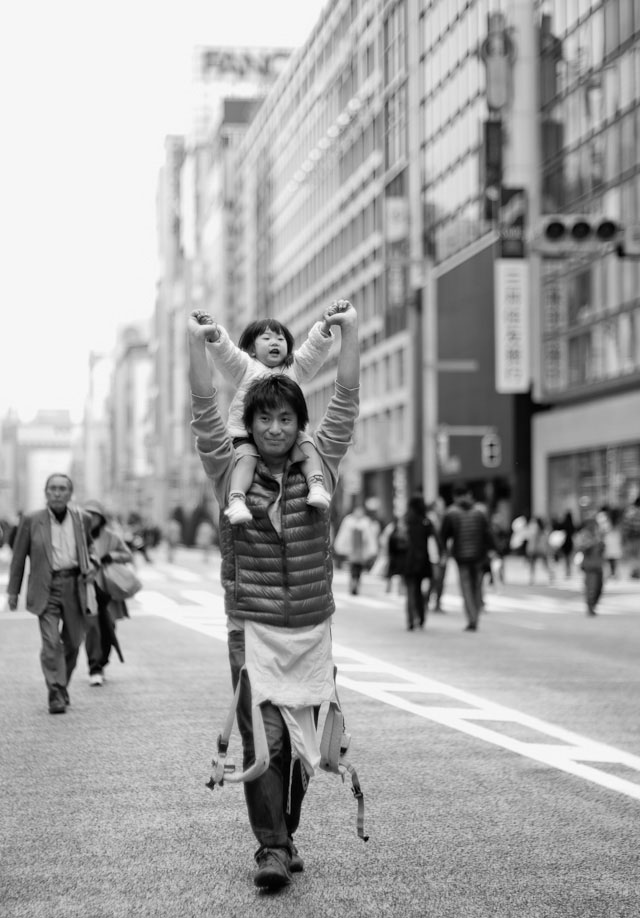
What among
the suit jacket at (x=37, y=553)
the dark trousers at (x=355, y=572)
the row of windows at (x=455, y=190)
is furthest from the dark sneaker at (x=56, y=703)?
the row of windows at (x=455, y=190)

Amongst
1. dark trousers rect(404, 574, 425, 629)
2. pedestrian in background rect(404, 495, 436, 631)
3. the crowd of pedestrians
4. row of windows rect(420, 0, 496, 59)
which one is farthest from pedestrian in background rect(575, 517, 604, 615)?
row of windows rect(420, 0, 496, 59)

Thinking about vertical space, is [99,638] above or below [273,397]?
below

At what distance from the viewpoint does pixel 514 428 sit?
49000mm

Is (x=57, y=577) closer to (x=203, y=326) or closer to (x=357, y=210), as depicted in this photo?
(x=203, y=326)

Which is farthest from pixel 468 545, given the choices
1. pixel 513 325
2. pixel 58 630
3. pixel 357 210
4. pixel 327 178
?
pixel 327 178

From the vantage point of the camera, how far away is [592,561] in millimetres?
22484

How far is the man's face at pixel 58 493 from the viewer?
1066 centimetres

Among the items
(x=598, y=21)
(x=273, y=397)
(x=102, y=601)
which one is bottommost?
(x=102, y=601)

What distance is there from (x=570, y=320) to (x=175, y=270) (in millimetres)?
127356

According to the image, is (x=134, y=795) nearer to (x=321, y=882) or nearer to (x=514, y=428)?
(x=321, y=882)

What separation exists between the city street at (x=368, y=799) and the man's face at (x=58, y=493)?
4.84 feet

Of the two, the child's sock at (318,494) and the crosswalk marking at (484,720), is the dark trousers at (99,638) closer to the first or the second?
the crosswalk marking at (484,720)

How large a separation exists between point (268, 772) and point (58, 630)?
5739mm

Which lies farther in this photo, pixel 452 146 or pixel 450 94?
pixel 450 94
